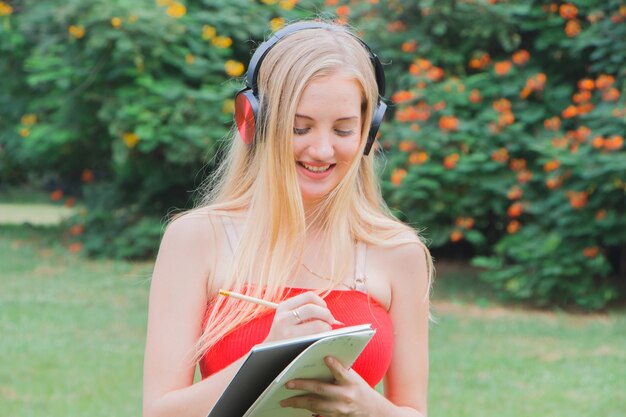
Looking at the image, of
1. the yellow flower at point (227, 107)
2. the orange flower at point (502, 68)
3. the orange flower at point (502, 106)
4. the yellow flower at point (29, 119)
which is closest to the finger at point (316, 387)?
the orange flower at point (502, 106)

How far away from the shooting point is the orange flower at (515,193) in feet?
26.2

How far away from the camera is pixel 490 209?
343 inches

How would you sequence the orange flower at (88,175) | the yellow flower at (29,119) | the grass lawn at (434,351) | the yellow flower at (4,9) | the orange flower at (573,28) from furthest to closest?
the orange flower at (88,175) < the yellow flower at (4,9) < the yellow flower at (29,119) < the orange flower at (573,28) < the grass lawn at (434,351)

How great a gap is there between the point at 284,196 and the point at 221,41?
728cm

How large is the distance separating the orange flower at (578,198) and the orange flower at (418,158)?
1.13m

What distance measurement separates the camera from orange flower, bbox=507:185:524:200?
26.2 feet

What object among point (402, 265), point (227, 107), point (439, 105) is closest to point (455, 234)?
point (439, 105)

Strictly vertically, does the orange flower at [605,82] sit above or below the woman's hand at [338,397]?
below

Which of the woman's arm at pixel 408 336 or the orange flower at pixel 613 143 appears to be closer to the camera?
the woman's arm at pixel 408 336

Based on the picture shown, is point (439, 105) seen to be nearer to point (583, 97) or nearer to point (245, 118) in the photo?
point (583, 97)

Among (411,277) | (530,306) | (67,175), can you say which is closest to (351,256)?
(411,277)

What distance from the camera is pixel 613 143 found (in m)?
7.38

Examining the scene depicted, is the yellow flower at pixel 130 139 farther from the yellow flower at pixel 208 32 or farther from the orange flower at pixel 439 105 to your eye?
the orange flower at pixel 439 105

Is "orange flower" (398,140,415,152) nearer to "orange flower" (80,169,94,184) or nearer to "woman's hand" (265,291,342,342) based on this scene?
"orange flower" (80,169,94,184)
